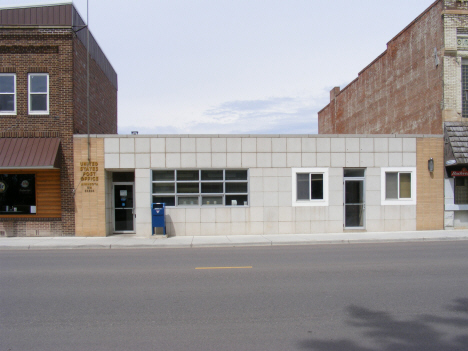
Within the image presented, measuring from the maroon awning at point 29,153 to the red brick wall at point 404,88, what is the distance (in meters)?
16.5

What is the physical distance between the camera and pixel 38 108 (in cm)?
Result: 1562

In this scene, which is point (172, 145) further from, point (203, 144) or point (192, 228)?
point (192, 228)

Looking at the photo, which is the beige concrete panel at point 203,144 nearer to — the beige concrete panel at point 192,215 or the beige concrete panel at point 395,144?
the beige concrete panel at point 192,215

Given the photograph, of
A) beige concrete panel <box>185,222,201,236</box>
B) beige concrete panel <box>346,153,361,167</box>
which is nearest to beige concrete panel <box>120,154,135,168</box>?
beige concrete panel <box>185,222,201,236</box>

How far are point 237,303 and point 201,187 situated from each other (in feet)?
32.6

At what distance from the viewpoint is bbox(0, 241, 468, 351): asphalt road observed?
16.2ft

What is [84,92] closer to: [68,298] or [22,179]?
[22,179]

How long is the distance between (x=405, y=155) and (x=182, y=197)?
9738 mm

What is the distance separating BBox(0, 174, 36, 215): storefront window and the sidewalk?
52.2 inches

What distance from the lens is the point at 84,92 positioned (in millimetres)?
17094

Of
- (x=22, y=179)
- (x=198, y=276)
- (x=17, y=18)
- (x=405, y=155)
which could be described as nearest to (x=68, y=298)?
(x=198, y=276)

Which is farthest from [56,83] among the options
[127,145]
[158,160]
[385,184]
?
[385,184]

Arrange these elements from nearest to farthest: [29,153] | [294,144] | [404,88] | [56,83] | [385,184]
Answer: [29,153]
[56,83]
[294,144]
[385,184]
[404,88]

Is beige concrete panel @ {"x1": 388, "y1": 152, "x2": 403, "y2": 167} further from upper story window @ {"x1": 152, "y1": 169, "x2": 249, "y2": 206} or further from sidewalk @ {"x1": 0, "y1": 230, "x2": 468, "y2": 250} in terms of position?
upper story window @ {"x1": 152, "y1": 169, "x2": 249, "y2": 206}
